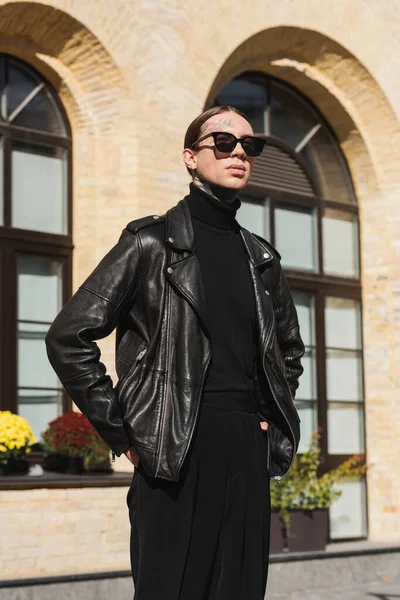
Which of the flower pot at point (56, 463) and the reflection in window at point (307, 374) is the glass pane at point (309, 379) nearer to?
the reflection in window at point (307, 374)

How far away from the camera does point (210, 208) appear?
11.7 feet

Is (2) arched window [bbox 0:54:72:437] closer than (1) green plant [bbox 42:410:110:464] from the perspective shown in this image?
No

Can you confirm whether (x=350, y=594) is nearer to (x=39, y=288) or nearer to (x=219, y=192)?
(x=39, y=288)

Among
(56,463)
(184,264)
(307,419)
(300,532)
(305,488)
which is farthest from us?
(307,419)

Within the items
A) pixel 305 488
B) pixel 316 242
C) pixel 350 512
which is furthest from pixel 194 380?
pixel 350 512

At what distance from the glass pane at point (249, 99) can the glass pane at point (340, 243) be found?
124 cm

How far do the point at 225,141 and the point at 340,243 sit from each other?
874 centimetres

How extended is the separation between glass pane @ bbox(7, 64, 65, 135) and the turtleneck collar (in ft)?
20.1

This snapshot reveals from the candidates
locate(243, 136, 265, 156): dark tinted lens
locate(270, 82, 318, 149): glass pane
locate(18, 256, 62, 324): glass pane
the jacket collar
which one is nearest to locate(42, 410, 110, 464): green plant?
locate(18, 256, 62, 324): glass pane

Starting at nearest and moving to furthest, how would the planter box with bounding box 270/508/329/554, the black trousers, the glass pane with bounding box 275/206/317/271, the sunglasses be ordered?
the black trousers, the sunglasses, the planter box with bounding box 270/508/329/554, the glass pane with bounding box 275/206/317/271

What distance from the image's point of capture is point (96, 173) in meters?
9.79

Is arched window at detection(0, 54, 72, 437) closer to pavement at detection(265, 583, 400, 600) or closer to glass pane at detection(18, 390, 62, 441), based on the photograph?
glass pane at detection(18, 390, 62, 441)

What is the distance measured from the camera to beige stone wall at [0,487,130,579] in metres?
7.77

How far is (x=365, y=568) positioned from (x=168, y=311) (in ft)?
23.9
